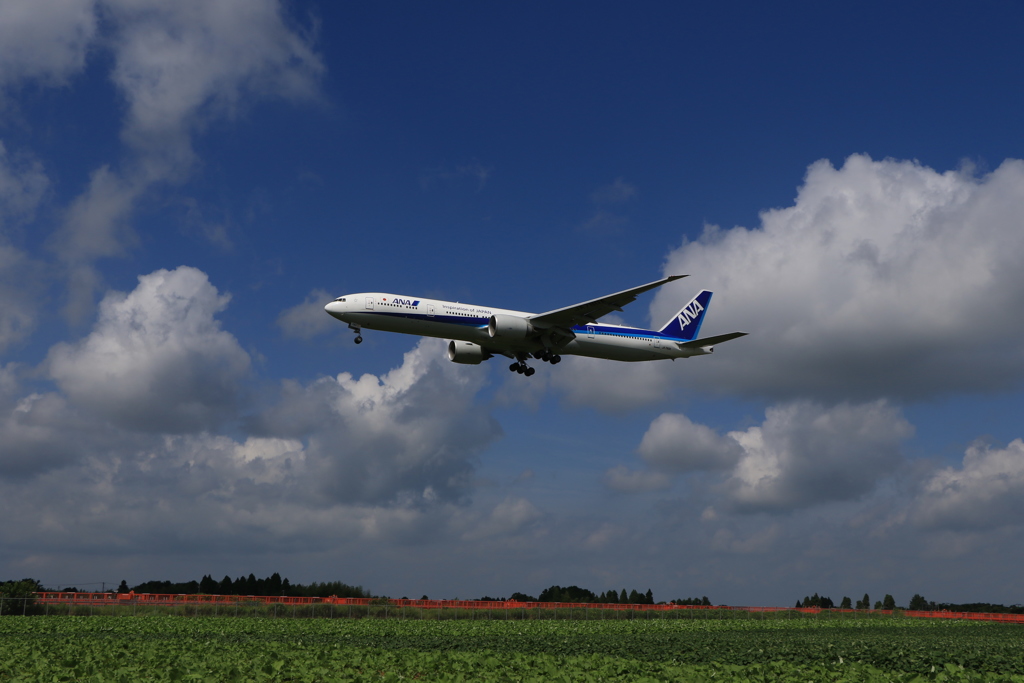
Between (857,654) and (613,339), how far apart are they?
28724mm

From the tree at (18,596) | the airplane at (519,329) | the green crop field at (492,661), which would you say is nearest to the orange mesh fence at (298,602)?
the tree at (18,596)

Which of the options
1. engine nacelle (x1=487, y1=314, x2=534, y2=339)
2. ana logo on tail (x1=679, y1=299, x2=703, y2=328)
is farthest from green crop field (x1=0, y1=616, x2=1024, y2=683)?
ana logo on tail (x1=679, y1=299, x2=703, y2=328)

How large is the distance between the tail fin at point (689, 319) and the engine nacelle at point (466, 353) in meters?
14.6

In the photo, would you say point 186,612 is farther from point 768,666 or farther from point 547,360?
point 768,666

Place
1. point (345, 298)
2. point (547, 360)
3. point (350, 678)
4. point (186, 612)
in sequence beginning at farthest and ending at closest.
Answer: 1. point (186, 612)
2. point (547, 360)
3. point (345, 298)
4. point (350, 678)

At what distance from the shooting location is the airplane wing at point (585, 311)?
4275 cm

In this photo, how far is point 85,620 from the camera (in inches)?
1780

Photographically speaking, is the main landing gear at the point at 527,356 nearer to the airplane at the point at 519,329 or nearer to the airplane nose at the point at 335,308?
the airplane at the point at 519,329

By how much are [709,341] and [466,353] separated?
16.8 metres

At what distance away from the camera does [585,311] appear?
4488cm

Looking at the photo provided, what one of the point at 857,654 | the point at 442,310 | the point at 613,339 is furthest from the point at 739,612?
the point at 857,654

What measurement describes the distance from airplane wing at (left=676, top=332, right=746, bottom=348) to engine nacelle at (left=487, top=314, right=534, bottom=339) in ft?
44.1

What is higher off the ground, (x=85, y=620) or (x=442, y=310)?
(x=442, y=310)

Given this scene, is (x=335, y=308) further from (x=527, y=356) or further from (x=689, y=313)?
(x=689, y=313)
